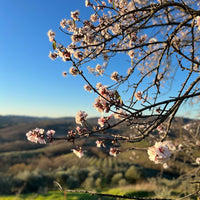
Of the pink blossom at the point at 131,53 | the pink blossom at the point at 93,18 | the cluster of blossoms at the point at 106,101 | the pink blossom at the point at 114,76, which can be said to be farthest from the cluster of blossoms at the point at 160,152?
the pink blossom at the point at 131,53

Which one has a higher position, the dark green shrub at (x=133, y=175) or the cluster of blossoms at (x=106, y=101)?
the cluster of blossoms at (x=106, y=101)

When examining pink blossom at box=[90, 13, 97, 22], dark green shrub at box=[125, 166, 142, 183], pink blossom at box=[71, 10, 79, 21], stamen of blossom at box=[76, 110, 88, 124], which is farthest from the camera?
dark green shrub at box=[125, 166, 142, 183]

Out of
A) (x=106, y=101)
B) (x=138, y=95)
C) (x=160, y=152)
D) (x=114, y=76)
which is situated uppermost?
(x=114, y=76)

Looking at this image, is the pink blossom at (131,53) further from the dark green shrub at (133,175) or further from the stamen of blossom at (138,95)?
the dark green shrub at (133,175)

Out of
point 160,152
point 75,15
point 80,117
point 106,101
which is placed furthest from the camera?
point 75,15

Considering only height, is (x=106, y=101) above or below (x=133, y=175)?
above

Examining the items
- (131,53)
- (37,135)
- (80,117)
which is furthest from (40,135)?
(131,53)

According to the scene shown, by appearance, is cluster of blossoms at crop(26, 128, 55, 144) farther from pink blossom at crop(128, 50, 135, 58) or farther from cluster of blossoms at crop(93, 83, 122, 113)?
pink blossom at crop(128, 50, 135, 58)

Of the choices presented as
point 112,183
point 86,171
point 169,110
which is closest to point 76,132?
point 169,110

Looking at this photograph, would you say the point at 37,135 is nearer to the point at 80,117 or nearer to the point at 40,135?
the point at 40,135

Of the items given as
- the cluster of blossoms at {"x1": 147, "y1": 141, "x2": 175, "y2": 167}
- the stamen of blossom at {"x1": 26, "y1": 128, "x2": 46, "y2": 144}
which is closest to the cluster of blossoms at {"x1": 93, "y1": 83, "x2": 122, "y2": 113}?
the cluster of blossoms at {"x1": 147, "y1": 141, "x2": 175, "y2": 167}

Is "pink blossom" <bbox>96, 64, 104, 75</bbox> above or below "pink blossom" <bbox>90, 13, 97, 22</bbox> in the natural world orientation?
below

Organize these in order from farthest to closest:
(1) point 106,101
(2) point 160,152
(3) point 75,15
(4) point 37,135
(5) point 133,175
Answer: (5) point 133,175, (3) point 75,15, (4) point 37,135, (1) point 106,101, (2) point 160,152

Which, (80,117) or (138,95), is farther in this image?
(138,95)
